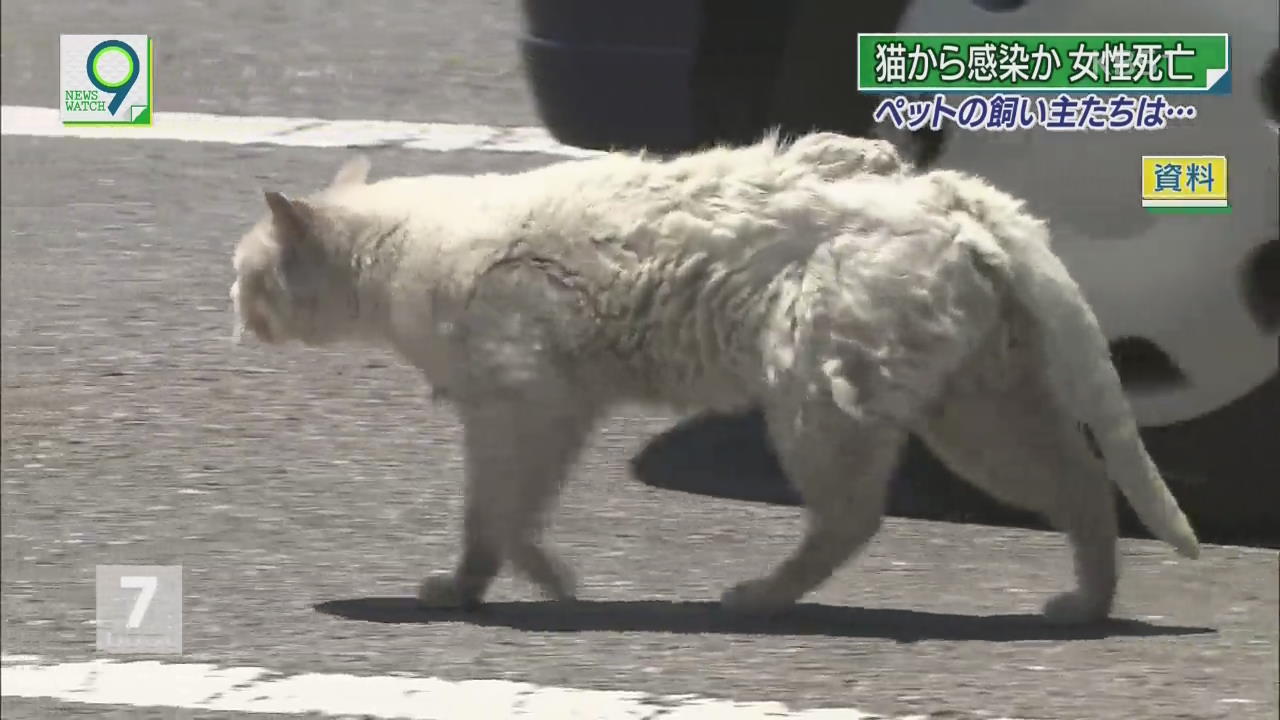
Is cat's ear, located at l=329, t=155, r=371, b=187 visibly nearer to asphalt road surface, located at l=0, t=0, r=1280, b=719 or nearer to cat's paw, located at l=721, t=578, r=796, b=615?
asphalt road surface, located at l=0, t=0, r=1280, b=719

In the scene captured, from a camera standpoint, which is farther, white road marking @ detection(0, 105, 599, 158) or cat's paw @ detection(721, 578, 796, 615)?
white road marking @ detection(0, 105, 599, 158)

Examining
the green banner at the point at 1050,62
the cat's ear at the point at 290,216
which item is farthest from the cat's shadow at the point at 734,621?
the green banner at the point at 1050,62

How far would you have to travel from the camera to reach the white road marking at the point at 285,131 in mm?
4207

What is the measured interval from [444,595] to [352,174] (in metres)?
0.91

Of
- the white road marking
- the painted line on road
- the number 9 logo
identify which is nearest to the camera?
the painted line on road

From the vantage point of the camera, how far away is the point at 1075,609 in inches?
156

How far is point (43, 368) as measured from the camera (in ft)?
15.0

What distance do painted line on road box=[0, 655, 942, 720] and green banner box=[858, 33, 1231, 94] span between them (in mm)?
1204

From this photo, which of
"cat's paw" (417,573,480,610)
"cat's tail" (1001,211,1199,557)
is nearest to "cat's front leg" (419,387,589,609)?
"cat's paw" (417,573,480,610)

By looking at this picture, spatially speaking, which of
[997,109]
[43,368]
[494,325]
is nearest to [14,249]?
[43,368]

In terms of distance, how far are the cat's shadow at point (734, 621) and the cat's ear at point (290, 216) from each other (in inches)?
29.9

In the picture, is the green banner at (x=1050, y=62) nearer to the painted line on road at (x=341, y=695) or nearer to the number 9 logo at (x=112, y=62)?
the painted line on road at (x=341, y=695)

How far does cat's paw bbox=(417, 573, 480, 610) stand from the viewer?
4.11 m

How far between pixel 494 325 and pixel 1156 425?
132cm
